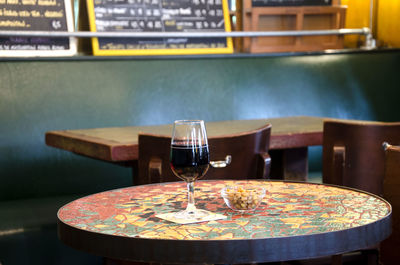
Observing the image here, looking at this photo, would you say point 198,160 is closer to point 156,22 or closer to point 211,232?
point 211,232

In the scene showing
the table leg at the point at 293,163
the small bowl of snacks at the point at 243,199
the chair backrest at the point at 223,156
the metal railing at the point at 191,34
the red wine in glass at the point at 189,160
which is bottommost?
the table leg at the point at 293,163

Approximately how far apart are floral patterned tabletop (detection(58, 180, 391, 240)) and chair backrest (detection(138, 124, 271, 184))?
363 mm

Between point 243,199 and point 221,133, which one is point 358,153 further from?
point 243,199

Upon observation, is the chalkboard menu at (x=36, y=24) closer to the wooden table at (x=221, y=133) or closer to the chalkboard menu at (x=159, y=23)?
the chalkboard menu at (x=159, y=23)

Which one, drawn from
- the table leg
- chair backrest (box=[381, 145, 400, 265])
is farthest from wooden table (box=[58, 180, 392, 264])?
the table leg

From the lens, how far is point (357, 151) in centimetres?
255

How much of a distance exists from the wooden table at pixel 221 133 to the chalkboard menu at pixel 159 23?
2.92 ft

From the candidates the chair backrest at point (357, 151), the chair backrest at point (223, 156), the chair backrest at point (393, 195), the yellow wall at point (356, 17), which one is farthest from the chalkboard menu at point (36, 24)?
the chair backrest at point (393, 195)

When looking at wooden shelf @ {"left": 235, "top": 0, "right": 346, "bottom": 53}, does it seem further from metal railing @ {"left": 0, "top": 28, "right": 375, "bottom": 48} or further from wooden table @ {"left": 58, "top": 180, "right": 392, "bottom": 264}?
wooden table @ {"left": 58, "top": 180, "right": 392, "bottom": 264}

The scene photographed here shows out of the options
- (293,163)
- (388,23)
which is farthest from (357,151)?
(388,23)

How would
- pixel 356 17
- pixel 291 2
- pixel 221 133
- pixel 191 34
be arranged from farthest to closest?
pixel 356 17 < pixel 291 2 < pixel 191 34 < pixel 221 133

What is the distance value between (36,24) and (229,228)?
2.87 meters

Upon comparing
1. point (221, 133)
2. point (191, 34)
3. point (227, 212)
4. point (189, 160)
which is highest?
point (191, 34)

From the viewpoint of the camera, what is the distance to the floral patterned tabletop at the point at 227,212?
1.31 m
